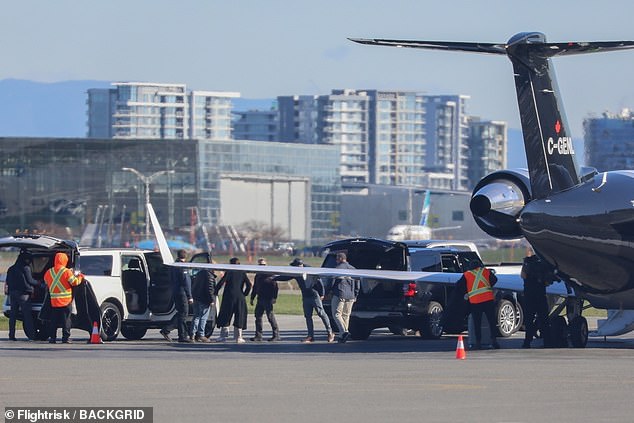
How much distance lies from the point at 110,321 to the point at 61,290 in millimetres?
1489

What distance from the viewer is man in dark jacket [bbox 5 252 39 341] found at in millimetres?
29438

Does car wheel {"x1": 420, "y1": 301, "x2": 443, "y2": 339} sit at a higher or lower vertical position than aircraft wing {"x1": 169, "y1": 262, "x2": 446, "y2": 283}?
lower

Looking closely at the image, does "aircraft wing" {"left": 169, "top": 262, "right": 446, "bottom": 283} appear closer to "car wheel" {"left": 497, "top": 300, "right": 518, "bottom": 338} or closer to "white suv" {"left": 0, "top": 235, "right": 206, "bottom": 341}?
"white suv" {"left": 0, "top": 235, "right": 206, "bottom": 341}

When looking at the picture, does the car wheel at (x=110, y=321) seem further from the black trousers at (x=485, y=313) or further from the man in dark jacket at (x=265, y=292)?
the black trousers at (x=485, y=313)

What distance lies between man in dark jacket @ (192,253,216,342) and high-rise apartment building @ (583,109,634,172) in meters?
20.4

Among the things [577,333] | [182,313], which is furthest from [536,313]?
[182,313]

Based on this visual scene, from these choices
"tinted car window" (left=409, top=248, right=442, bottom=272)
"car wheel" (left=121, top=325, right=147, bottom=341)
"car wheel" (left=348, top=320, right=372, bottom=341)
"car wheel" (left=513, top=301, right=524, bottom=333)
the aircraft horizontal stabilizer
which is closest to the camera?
the aircraft horizontal stabilizer

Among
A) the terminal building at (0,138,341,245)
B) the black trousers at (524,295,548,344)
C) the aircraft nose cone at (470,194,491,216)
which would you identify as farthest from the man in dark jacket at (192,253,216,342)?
the terminal building at (0,138,341,245)

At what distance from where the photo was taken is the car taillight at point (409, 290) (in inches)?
1161

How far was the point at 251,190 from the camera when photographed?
435ft

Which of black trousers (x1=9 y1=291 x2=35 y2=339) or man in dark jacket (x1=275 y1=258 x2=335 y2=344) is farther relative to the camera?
black trousers (x1=9 y1=291 x2=35 y2=339)

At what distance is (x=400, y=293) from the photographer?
29.6 meters

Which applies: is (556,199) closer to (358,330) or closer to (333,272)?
(333,272)

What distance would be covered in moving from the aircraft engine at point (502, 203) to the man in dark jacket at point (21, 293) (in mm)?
10121
